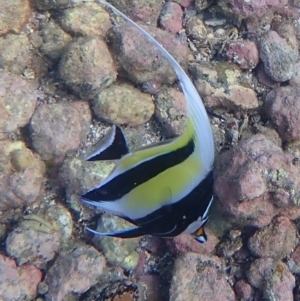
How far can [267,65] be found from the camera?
9.70ft

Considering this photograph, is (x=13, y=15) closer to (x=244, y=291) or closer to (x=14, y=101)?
(x=14, y=101)

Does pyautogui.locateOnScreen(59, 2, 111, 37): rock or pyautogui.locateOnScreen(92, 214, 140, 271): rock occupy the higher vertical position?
pyautogui.locateOnScreen(59, 2, 111, 37): rock

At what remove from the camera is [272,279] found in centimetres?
268

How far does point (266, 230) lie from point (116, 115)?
4.67 feet

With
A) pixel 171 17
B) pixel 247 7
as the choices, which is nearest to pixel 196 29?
pixel 171 17

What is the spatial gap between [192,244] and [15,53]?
202cm

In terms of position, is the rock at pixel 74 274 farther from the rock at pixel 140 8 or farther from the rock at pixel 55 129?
the rock at pixel 140 8

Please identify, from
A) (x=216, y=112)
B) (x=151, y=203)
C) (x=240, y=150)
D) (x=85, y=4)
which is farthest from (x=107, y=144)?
(x=85, y=4)

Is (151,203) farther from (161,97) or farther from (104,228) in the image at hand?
(161,97)

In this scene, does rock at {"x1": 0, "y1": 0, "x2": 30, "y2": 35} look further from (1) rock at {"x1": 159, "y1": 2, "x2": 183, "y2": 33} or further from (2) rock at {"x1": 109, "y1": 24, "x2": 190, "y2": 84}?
(1) rock at {"x1": 159, "y1": 2, "x2": 183, "y2": 33}

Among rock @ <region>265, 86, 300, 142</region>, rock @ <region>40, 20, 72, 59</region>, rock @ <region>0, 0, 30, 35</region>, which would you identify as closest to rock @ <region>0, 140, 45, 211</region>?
rock @ <region>40, 20, 72, 59</region>

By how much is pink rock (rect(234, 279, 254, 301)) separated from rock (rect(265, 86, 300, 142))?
115 cm

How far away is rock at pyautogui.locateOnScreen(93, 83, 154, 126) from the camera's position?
274 centimetres

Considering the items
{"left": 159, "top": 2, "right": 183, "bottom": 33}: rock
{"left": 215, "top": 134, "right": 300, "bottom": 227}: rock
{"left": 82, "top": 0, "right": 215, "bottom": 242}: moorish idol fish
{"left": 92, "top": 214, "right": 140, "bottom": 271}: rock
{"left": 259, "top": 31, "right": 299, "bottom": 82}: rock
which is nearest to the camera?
{"left": 82, "top": 0, "right": 215, "bottom": 242}: moorish idol fish
